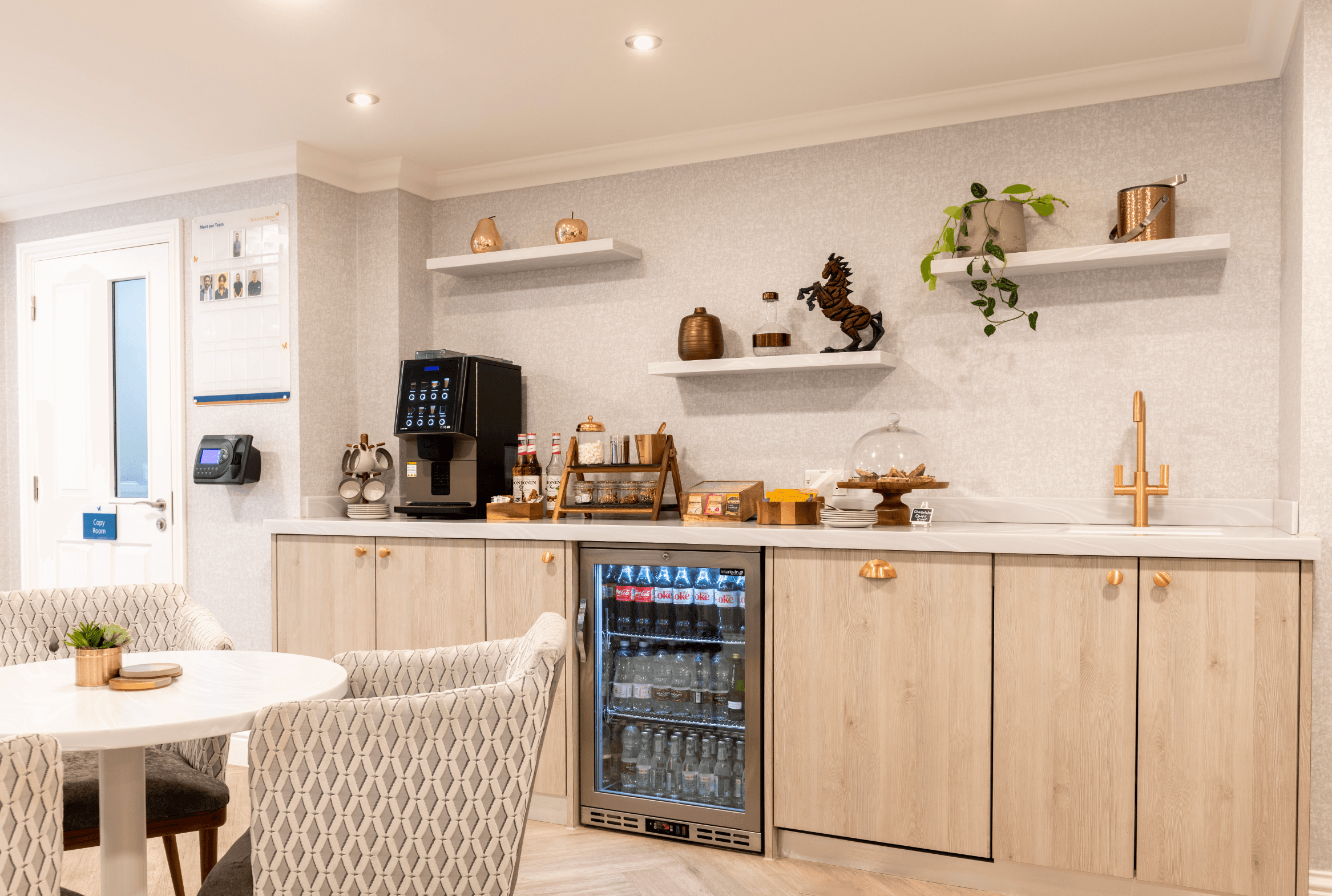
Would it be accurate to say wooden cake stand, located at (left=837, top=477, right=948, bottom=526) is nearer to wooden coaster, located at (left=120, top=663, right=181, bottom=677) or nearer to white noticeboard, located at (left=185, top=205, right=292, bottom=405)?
wooden coaster, located at (left=120, top=663, right=181, bottom=677)

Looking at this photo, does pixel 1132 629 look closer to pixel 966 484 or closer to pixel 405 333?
pixel 966 484

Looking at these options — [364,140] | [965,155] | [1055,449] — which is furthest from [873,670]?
[364,140]

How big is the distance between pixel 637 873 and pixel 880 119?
2.59 m

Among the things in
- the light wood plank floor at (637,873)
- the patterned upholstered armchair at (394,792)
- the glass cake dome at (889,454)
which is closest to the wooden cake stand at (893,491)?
the glass cake dome at (889,454)

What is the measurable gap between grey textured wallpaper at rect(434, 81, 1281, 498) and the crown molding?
0.13 ft

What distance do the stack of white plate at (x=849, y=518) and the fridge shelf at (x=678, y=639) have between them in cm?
47

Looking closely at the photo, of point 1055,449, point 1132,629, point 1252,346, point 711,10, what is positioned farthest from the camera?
point 1055,449

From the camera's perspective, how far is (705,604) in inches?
117

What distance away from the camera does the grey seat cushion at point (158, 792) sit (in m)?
2.04

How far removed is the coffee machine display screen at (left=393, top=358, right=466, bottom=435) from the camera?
3463mm

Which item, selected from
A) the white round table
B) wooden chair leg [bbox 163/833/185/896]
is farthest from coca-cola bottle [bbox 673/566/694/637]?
wooden chair leg [bbox 163/833/185/896]

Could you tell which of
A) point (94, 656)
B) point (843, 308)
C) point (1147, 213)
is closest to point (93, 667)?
point (94, 656)

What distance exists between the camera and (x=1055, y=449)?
308 cm

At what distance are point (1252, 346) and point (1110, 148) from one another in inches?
30.0
